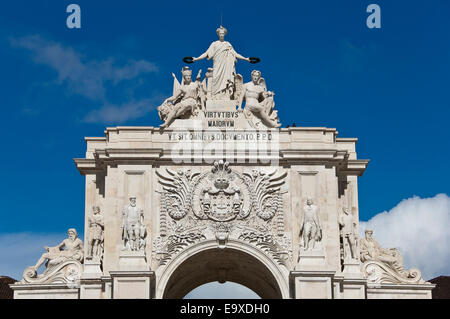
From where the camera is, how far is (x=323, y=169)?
38656mm

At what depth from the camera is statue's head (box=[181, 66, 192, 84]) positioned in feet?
132

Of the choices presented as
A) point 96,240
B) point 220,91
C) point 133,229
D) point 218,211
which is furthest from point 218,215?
point 220,91

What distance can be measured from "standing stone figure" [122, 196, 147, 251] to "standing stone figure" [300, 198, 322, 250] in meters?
5.44

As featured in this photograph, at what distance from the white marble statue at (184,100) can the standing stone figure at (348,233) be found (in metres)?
6.51

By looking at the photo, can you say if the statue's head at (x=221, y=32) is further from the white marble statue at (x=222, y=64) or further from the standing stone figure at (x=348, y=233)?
the standing stone figure at (x=348, y=233)

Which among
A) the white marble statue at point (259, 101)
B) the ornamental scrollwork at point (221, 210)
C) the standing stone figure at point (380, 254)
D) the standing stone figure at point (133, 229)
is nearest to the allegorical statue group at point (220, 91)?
the white marble statue at point (259, 101)

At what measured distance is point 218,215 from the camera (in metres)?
38.1

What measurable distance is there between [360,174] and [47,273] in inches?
470

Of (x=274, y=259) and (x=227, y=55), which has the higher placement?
(x=227, y=55)

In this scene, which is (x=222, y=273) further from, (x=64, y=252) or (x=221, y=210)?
(x=64, y=252)

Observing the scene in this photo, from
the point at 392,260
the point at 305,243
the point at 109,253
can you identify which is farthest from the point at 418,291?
the point at 109,253

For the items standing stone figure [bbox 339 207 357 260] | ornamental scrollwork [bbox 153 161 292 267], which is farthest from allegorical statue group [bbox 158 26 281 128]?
standing stone figure [bbox 339 207 357 260]

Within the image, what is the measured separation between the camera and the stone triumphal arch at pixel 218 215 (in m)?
37.6

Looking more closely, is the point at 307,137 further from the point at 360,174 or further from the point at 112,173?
the point at 112,173
